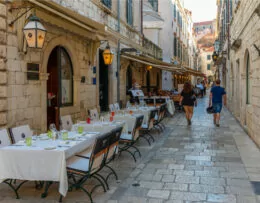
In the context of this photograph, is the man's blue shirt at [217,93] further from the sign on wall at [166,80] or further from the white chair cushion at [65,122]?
the sign on wall at [166,80]

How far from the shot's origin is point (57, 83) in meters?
8.82

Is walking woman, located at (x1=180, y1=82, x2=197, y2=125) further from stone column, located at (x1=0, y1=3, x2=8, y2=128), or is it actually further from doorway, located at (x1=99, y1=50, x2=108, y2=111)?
stone column, located at (x1=0, y1=3, x2=8, y2=128)

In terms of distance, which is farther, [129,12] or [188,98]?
[129,12]

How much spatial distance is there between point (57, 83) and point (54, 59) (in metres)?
0.72

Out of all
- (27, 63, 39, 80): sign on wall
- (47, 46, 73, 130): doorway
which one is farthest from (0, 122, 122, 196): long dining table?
(47, 46, 73, 130): doorway

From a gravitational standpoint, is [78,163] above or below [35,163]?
below

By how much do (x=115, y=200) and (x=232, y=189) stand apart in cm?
175

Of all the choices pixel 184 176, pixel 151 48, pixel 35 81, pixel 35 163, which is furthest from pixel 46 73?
pixel 151 48

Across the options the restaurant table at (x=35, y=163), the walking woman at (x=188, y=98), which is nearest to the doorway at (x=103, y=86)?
the walking woman at (x=188, y=98)

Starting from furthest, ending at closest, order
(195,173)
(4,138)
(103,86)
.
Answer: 1. (103,86)
2. (195,173)
3. (4,138)

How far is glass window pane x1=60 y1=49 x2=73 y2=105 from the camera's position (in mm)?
9242

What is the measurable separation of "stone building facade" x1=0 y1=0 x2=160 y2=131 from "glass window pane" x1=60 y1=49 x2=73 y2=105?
0.03 m

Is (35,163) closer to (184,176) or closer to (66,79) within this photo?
(184,176)

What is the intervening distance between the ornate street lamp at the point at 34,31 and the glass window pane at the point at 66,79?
3.14m
